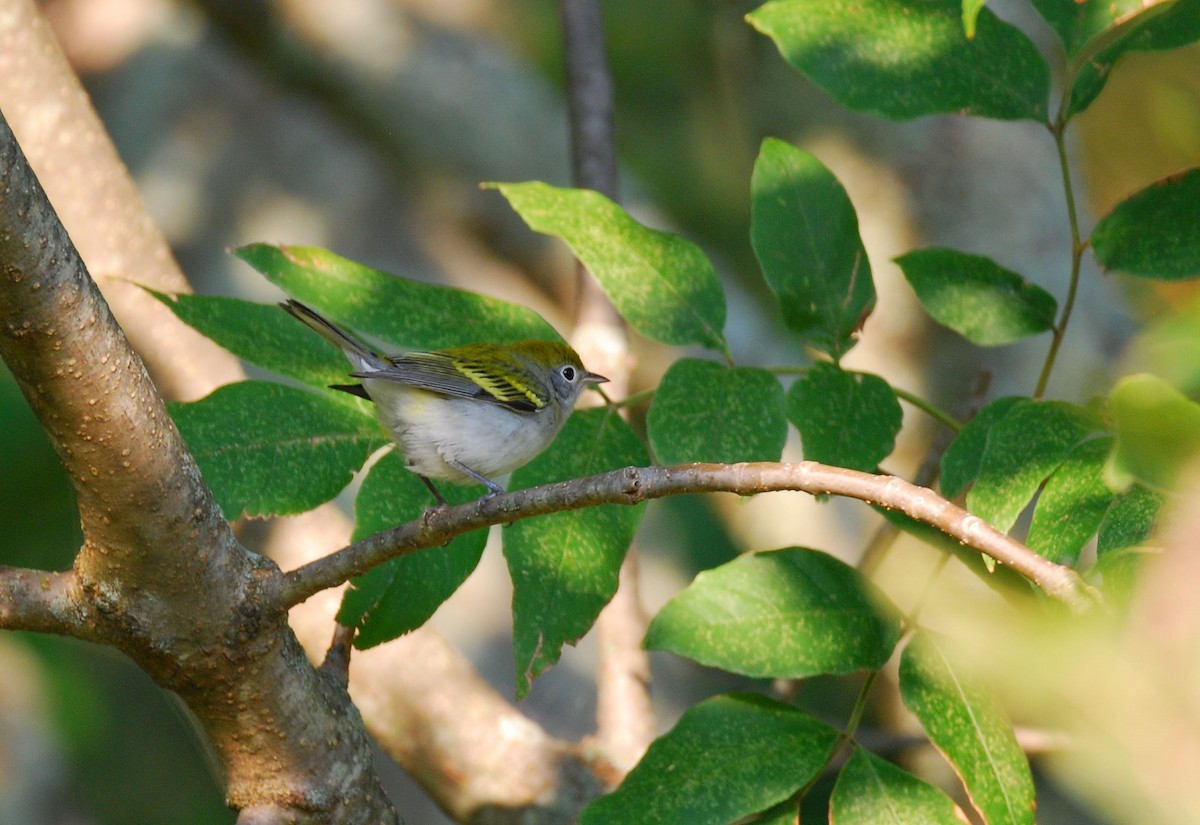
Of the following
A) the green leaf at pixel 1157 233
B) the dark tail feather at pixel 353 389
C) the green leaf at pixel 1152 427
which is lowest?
the dark tail feather at pixel 353 389

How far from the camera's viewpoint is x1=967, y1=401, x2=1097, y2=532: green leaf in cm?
131

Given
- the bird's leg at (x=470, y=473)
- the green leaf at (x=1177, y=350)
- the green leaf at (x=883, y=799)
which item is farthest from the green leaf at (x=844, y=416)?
the green leaf at (x=1177, y=350)

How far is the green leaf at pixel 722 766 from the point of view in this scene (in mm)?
1390

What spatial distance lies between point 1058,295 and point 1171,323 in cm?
232

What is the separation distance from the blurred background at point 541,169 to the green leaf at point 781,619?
1.17 m

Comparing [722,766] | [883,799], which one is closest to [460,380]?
[722,766]

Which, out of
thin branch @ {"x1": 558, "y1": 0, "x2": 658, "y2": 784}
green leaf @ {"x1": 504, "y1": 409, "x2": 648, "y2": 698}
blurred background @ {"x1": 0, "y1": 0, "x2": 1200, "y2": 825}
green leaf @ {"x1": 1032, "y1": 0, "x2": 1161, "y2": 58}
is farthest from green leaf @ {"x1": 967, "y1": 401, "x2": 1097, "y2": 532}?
blurred background @ {"x1": 0, "y1": 0, "x2": 1200, "y2": 825}

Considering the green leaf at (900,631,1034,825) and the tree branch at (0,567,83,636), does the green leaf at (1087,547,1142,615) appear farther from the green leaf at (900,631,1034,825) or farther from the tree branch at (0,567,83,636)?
the tree branch at (0,567,83,636)

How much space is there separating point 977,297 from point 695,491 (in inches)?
34.7

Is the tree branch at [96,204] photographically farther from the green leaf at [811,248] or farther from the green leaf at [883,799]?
the green leaf at [883,799]

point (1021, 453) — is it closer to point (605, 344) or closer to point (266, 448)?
point (266, 448)

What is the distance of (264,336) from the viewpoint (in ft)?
5.16

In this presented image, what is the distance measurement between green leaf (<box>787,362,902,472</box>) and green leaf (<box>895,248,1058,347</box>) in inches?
8.7

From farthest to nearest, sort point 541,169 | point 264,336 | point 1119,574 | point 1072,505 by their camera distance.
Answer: point 541,169 → point 264,336 → point 1072,505 → point 1119,574
